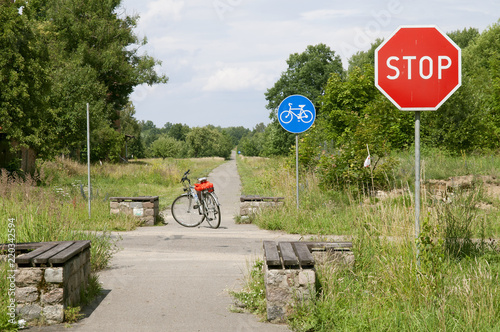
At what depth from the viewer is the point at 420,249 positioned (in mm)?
4633

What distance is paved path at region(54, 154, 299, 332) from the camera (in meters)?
4.67

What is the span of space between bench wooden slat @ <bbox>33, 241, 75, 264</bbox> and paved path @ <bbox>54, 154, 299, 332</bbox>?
0.71m

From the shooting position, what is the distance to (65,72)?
102 feet

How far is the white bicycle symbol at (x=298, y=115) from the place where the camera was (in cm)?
1156

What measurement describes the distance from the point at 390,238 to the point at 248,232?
5.55 metres

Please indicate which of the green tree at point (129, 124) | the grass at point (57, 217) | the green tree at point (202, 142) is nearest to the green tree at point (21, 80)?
the grass at point (57, 217)

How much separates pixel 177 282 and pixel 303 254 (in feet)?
6.99

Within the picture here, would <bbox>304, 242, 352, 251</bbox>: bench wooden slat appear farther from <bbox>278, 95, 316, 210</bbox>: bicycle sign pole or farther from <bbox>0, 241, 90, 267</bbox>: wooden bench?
<bbox>278, 95, 316, 210</bbox>: bicycle sign pole

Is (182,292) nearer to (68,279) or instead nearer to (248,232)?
(68,279)

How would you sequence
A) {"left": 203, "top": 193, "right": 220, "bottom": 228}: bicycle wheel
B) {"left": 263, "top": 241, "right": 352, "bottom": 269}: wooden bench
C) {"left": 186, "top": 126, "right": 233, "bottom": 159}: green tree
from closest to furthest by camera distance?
1. {"left": 263, "top": 241, "right": 352, "bottom": 269}: wooden bench
2. {"left": 203, "top": 193, "right": 220, "bottom": 228}: bicycle wheel
3. {"left": 186, "top": 126, "right": 233, "bottom": 159}: green tree

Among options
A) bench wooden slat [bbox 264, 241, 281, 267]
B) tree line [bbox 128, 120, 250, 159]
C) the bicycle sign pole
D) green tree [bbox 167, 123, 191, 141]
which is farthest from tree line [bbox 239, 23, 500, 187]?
green tree [bbox 167, 123, 191, 141]

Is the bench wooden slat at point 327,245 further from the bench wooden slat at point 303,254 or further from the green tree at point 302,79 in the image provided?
the green tree at point 302,79

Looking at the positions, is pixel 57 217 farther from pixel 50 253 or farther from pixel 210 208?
pixel 210 208

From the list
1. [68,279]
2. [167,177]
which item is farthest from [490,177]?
[167,177]
